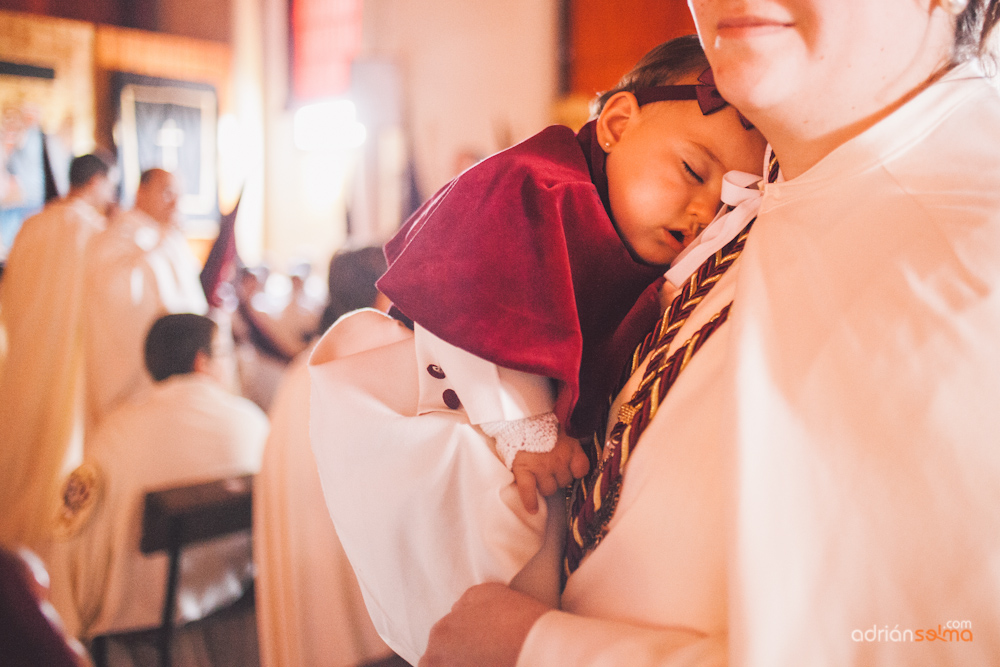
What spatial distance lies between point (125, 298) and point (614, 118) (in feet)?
11.3

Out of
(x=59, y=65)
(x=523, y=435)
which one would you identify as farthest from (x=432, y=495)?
(x=59, y=65)

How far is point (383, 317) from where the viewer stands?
116cm

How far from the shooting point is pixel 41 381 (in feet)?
12.4

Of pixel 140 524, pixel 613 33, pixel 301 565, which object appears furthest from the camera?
pixel 613 33

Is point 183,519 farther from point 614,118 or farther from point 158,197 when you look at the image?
point 158,197

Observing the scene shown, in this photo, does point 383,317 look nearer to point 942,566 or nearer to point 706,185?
point 706,185

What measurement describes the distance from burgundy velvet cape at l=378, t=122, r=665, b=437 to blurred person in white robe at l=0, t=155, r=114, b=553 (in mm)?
3620

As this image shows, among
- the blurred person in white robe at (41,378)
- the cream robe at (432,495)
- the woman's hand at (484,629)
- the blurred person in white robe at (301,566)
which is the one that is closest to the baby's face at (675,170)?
the cream robe at (432,495)

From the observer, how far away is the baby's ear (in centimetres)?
107

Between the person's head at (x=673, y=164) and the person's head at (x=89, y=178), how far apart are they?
13.4ft

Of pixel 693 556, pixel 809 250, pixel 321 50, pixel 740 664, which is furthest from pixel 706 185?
pixel 321 50

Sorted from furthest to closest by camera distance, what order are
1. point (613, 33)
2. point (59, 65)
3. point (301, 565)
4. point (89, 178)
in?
point (59, 65) → point (613, 33) → point (89, 178) → point (301, 565)

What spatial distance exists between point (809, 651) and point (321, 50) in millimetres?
10097

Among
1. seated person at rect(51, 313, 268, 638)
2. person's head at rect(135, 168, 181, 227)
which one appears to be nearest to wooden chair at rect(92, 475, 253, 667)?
seated person at rect(51, 313, 268, 638)
